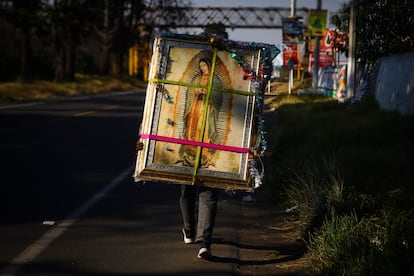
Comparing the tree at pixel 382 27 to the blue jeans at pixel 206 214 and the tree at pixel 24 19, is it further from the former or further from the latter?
the tree at pixel 24 19

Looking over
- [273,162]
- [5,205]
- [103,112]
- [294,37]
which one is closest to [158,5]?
[294,37]

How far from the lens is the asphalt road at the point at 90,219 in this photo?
22.3 feet

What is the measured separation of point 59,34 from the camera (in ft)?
186

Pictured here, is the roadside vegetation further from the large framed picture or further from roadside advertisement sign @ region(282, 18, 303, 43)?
roadside advertisement sign @ region(282, 18, 303, 43)

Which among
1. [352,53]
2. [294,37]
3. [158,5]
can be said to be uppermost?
[158,5]

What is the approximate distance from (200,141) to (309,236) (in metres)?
1.62

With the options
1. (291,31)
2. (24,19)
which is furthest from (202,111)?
(24,19)

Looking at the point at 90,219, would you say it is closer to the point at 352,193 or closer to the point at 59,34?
the point at 352,193

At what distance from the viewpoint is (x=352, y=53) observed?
2752 centimetres

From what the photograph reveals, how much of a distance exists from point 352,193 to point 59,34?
49.6 metres

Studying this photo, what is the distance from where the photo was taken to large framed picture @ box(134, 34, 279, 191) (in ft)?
23.1

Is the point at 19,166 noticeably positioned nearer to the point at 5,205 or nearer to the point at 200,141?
the point at 5,205

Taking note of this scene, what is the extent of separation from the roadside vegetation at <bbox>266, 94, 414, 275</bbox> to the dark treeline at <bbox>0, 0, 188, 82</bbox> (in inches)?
1343

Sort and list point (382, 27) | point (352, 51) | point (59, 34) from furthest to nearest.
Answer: point (59, 34) < point (352, 51) < point (382, 27)
